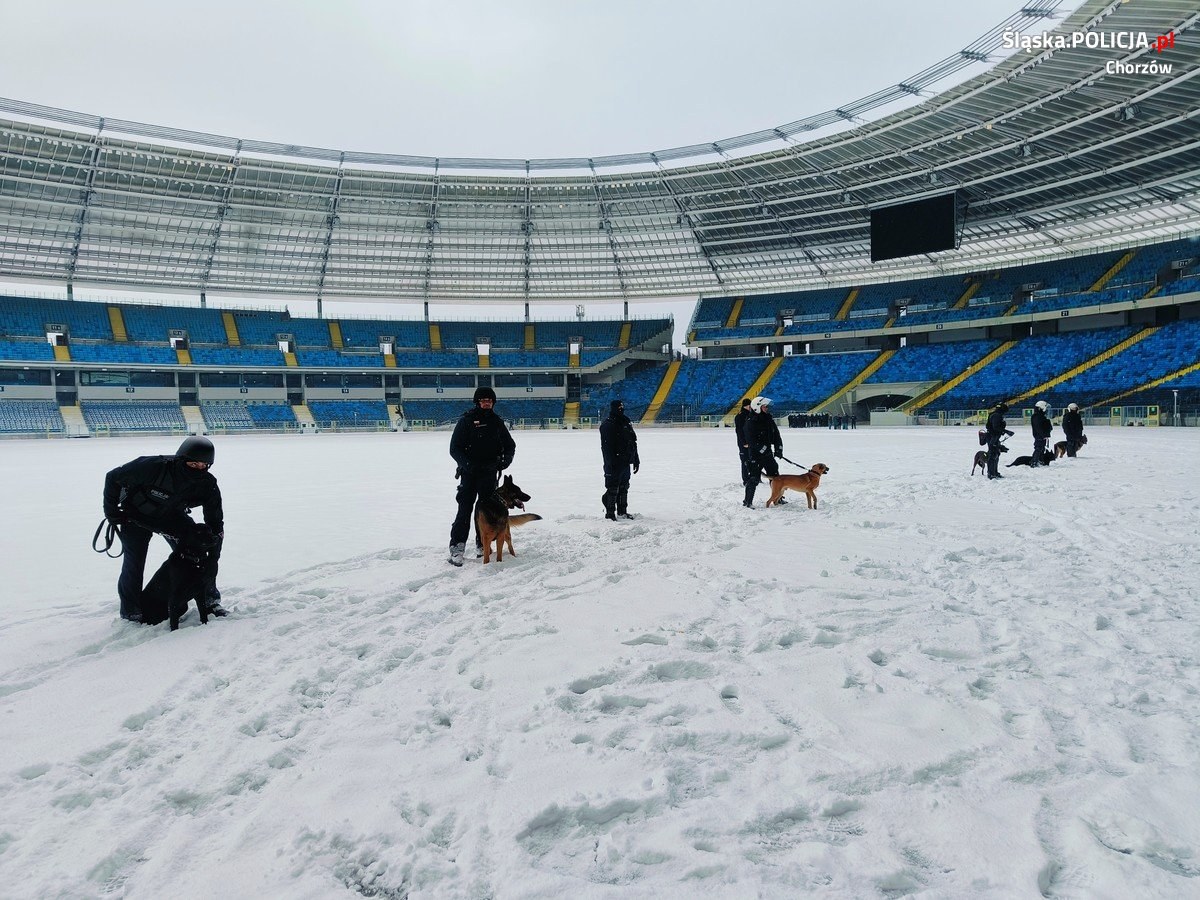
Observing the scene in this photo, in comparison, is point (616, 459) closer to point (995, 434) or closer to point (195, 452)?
point (195, 452)

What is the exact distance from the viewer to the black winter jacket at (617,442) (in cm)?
918

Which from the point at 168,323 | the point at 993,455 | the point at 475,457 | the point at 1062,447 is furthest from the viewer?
the point at 168,323

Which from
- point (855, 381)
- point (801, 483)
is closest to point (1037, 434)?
point (801, 483)

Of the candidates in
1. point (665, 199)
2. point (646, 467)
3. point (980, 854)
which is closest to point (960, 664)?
point (980, 854)

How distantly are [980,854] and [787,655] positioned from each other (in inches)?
70.2

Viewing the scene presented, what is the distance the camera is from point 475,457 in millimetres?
6828

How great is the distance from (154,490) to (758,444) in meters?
7.91

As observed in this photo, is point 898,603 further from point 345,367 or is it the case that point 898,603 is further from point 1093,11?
point 345,367

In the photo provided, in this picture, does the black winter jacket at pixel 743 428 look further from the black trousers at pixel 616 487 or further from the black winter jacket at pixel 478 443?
the black winter jacket at pixel 478 443

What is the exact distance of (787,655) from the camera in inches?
158

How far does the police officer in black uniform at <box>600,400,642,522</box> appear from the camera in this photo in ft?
30.1

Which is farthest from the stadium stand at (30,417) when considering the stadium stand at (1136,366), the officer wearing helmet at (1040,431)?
the stadium stand at (1136,366)

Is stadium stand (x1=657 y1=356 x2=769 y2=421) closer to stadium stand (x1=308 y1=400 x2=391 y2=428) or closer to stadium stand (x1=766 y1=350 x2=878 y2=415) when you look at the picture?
stadium stand (x1=766 y1=350 x2=878 y2=415)

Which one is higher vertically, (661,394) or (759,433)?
(661,394)
